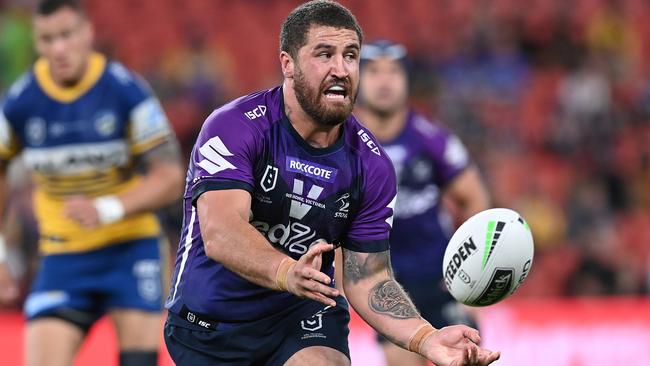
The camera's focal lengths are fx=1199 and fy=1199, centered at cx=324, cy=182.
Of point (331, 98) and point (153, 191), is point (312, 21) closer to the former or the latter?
point (331, 98)

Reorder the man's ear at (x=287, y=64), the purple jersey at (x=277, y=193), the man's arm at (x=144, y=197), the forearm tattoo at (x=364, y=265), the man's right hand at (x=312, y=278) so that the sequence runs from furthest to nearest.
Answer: the man's arm at (x=144, y=197), the forearm tattoo at (x=364, y=265), the man's ear at (x=287, y=64), the purple jersey at (x=277, y=193), the man's right hand at (x=312, y=278)

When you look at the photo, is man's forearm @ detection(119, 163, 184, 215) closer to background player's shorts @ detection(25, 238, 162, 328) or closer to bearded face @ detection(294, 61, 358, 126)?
background player's shorts @ detection(25, 238, 162, 328)

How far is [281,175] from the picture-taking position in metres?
5.04

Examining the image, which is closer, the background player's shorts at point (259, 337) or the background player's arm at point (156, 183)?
the background player's shorts at point (259, 337)

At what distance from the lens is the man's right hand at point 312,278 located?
14.3ft

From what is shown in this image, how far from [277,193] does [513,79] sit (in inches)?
478

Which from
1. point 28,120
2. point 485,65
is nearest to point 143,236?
point 28,120

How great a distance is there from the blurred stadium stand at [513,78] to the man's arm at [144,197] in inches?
304

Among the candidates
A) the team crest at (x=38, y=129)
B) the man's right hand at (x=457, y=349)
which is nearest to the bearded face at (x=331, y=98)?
the man's right hand at (x=457, y=349)

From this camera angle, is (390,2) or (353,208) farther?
(390,2)

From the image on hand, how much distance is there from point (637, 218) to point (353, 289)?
33.9ft

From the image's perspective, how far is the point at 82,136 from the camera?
6.77 metres

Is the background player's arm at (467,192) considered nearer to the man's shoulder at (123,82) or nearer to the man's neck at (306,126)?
the man's shoulder at (123,82)

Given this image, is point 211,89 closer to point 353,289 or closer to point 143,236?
point 143,236
